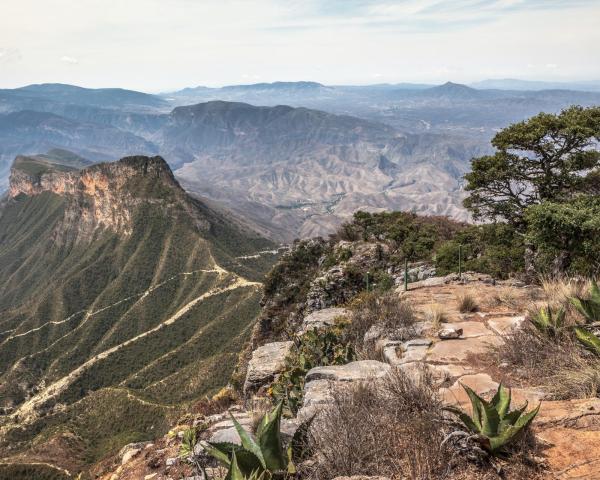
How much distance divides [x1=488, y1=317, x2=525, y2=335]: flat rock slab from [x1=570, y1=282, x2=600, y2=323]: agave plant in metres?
1.74

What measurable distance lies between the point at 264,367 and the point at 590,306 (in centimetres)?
986

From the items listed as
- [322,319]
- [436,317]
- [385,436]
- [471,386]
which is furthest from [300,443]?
[322,319]

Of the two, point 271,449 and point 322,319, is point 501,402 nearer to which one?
point 271,449

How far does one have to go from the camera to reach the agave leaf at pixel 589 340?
23.4 ft

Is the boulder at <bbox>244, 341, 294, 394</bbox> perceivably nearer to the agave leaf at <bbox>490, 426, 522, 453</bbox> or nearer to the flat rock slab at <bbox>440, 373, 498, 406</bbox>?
the flat rock slab at <bbox>440, 373, 498, 406</bbox>

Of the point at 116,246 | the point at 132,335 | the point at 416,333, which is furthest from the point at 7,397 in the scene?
the point at 416,333

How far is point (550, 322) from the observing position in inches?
348

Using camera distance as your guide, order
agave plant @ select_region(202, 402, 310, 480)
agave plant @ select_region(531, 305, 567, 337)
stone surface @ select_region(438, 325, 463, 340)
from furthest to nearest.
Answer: stone surface @ select_region(438, 325, 463, 340) → agave plant @ select_region(531, 305, 567, 337) → agave plant @ select_region(202, 402, 310, 480)

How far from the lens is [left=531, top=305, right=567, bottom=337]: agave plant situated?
866 cm

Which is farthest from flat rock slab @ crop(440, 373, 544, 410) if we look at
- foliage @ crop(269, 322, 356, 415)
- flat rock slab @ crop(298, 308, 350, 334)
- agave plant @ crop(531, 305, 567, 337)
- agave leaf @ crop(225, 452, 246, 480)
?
flat rock slab @ crop(298, 308, 350, 334)

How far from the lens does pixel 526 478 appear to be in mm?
4961

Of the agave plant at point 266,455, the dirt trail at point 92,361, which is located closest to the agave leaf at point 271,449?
the agave plant at point 266,455

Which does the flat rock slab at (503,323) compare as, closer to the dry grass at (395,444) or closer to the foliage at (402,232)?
the dry grass at (395,444)

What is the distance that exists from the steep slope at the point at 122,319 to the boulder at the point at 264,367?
32230 millimetres
